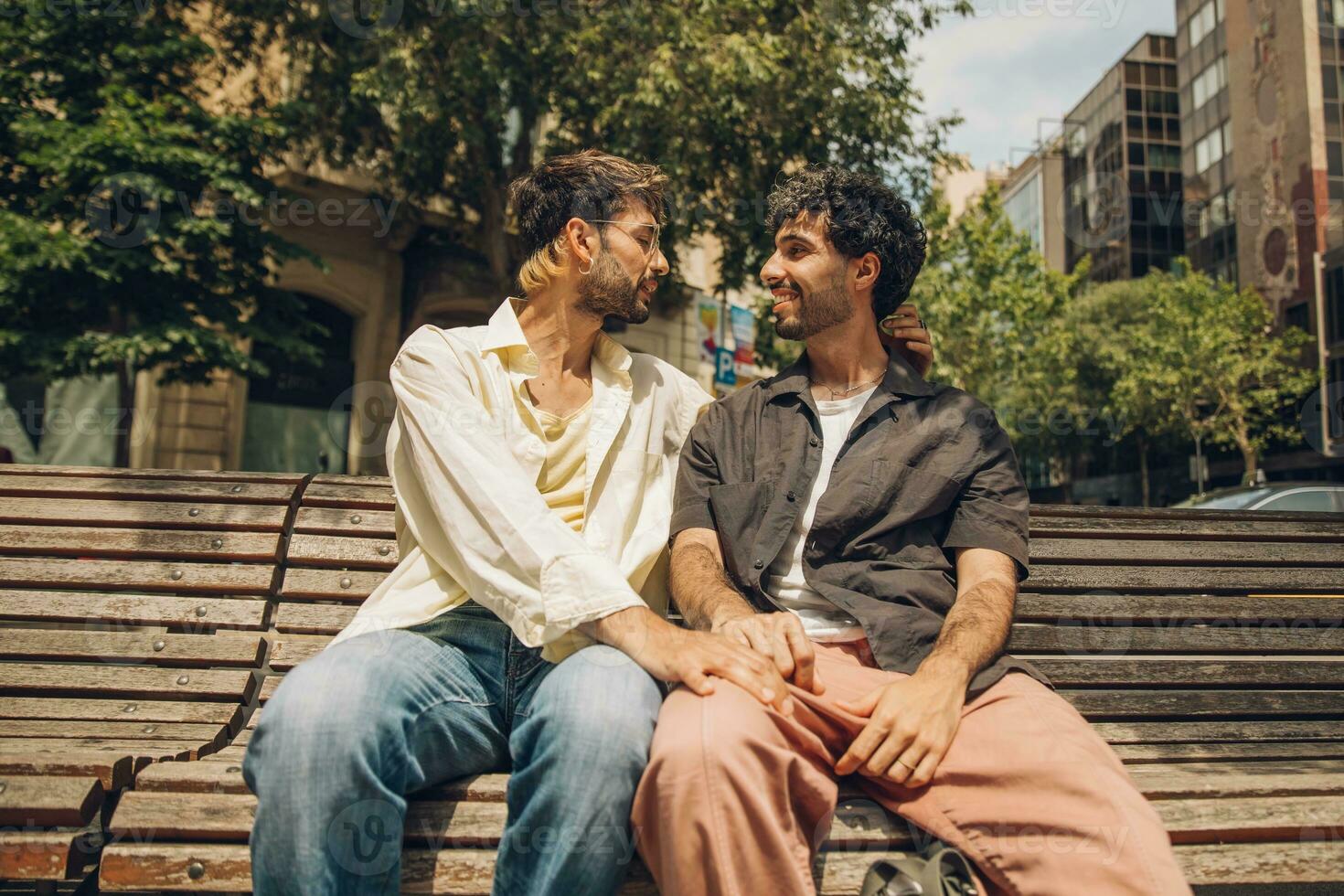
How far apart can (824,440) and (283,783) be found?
5.07ft

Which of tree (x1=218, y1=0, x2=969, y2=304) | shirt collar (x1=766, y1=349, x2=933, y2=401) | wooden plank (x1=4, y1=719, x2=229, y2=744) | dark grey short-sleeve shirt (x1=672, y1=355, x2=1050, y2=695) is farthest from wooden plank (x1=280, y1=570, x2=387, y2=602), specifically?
tree (x1=218, y1=0, x2=969, y2=304)

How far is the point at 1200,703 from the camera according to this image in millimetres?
2912

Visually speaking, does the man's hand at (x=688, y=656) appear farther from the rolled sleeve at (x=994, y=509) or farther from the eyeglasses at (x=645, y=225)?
the eyeglasses at (x=645, y=225)

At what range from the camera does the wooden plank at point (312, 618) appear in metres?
2.97

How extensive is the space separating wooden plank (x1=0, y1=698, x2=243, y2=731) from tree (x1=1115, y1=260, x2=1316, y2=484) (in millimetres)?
30298

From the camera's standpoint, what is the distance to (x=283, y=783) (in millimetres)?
1802

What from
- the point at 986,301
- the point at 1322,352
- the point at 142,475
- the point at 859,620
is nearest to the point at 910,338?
the point at 859,620

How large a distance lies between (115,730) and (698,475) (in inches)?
64.6

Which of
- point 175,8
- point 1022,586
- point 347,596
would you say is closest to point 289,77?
point 175,8

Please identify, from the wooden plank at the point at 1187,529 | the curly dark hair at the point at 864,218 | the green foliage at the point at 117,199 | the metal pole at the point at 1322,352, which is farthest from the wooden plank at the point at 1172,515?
the metal pole at the point at 1322,352

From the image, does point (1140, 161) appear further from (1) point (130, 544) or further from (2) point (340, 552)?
(1) point (130, 544)

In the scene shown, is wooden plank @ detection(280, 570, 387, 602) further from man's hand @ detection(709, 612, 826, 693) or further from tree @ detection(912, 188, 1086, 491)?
tree @ detection(912, 188, 1086, 491)

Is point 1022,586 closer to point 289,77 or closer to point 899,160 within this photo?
point 899,160

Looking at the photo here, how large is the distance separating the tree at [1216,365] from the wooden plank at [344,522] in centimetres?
2966
